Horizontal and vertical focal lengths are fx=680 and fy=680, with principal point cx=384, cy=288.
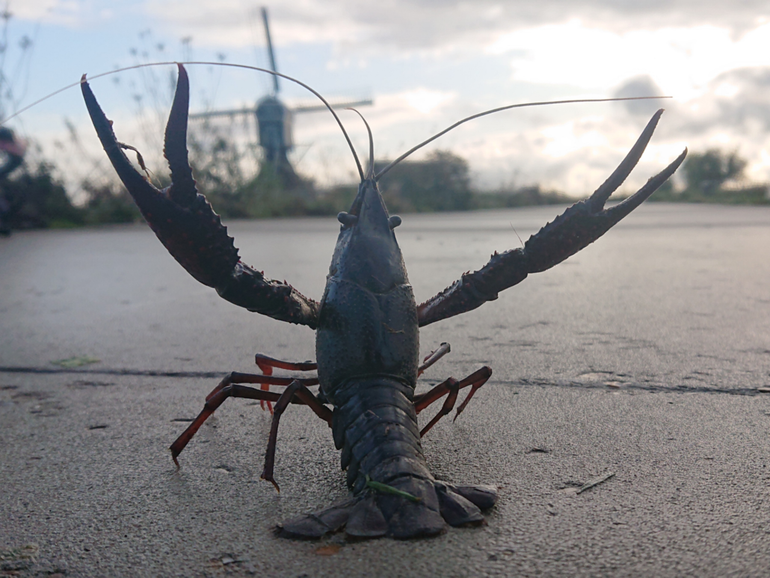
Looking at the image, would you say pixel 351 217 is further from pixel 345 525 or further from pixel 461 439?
pixel 345 525

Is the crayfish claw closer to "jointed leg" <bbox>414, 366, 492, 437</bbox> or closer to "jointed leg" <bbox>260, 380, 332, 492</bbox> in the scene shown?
"jointed leg" <bbox>260, 380, 332, 492</bbox>

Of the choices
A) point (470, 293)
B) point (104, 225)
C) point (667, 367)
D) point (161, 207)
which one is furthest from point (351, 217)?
point (104, 225)

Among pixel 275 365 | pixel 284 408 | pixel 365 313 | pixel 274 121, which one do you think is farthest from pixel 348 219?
pixel 274 121

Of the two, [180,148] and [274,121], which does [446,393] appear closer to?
[180,148]

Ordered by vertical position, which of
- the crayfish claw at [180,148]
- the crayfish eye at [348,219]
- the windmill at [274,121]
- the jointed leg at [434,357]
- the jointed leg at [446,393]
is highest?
the windmill at [274,121]

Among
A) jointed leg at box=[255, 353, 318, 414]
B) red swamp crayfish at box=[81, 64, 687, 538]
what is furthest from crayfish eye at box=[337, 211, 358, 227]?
jointed leg at box=[255, 353, 318, 414]

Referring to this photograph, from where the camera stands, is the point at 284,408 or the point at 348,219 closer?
the point at 284,408

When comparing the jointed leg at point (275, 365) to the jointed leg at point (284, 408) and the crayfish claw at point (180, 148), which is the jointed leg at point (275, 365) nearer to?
the jointed leg at point (284, 408)

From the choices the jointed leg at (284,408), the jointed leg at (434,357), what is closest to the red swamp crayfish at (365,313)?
the jointed leg at (284,408)
